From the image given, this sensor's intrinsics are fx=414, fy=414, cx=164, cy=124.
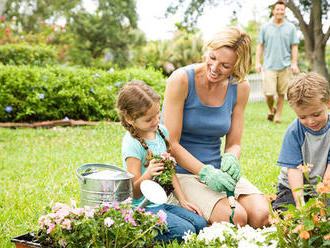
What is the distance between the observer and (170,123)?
8.47 feet

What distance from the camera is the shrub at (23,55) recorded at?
912 cm

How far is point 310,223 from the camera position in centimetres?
153

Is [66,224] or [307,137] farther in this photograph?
[307,137]

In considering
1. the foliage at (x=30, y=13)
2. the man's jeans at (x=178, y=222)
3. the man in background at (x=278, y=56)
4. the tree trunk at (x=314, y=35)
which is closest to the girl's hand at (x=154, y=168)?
the man's jeans at (x=178, y=222)

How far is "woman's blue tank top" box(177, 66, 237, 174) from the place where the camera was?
267cm

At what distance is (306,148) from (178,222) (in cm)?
92

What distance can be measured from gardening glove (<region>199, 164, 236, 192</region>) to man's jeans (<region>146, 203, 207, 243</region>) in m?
0.20

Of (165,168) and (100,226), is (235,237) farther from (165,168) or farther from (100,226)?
(100,226)

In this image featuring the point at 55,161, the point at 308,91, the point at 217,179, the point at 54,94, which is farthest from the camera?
the point at 54,94

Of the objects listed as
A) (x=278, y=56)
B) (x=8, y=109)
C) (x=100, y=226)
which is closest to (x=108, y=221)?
(x=100, y=226)

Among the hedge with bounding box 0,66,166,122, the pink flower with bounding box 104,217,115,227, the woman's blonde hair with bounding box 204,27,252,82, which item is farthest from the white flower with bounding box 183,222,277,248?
the hedge with bounding box 0,66,166,122

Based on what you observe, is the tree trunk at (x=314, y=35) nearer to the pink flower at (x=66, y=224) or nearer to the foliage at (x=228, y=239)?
the foliage at (x=228, y=239)

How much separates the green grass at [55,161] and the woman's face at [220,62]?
1168 millimetres

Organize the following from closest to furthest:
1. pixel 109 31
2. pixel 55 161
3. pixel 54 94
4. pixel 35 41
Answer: pixel 55 161 → pixel 54 94 → pixel 35 41 → pixel 109 31
